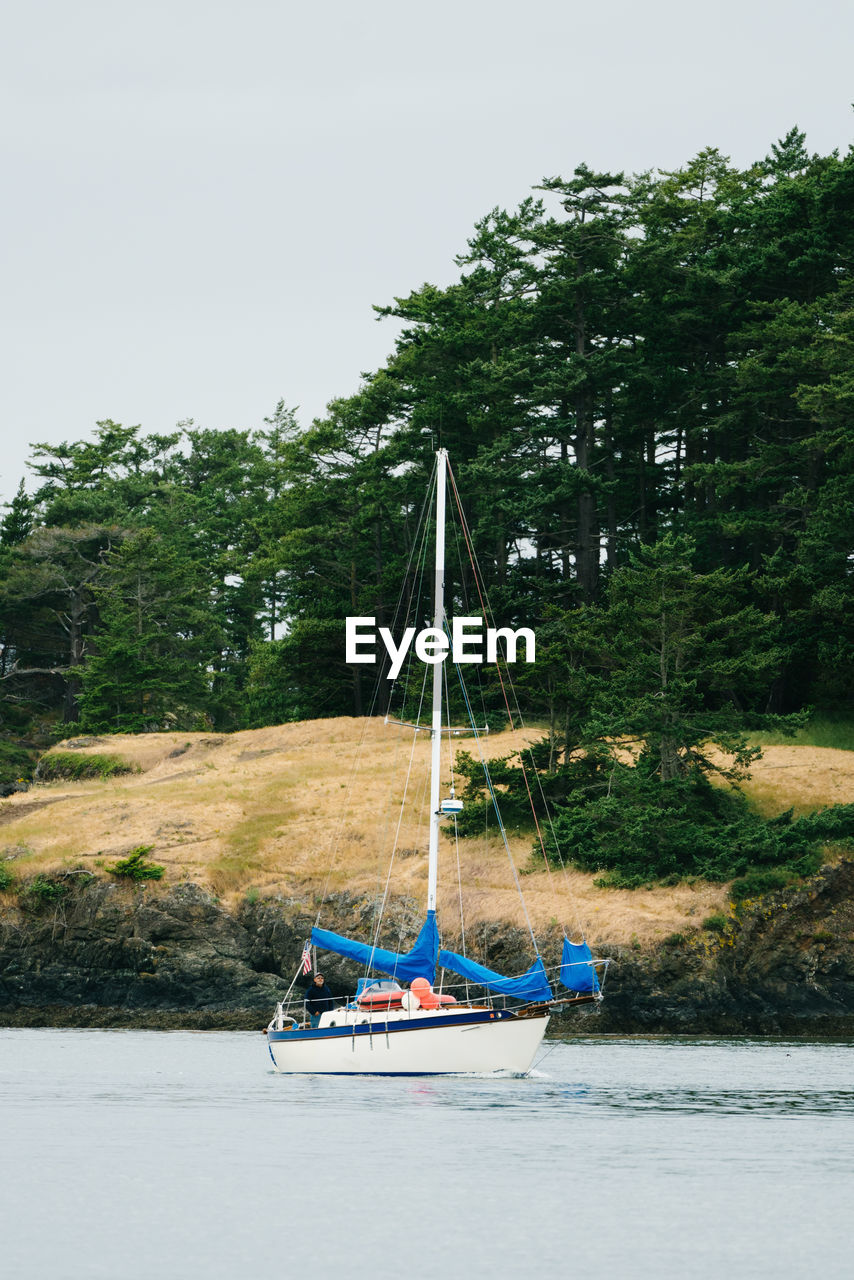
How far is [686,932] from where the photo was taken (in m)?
49.4

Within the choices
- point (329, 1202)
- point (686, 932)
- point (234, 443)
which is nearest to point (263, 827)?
point (686, 932)

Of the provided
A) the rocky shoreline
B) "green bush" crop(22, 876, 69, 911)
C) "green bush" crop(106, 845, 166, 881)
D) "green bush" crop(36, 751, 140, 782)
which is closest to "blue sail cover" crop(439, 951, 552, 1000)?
the rocky shoreline

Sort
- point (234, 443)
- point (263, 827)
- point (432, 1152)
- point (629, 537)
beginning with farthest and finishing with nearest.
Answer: point (234, 443) → point (629, 537) → point (263, 827) → point (432, 1152)

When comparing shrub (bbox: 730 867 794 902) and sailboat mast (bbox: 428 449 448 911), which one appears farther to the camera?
shrub (bbox: 730 867 794 902)

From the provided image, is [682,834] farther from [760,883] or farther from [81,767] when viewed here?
[81,767]

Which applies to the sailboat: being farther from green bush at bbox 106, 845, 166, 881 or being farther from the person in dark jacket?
green bush at bbox 106, 845, 166, 881

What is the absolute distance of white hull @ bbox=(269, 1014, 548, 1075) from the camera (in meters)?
32.8

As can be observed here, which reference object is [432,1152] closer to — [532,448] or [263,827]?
[263,827]

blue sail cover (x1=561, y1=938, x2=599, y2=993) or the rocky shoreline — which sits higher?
blue sail cover (x1=561, y1=938, x2=599, y2=993)

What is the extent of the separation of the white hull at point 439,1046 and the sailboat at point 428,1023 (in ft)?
0.07

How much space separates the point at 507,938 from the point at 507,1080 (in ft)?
55.7

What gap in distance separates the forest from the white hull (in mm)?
19894

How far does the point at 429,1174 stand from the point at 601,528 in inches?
2649

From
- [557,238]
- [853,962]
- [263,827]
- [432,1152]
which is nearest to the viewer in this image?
[432,1152]
